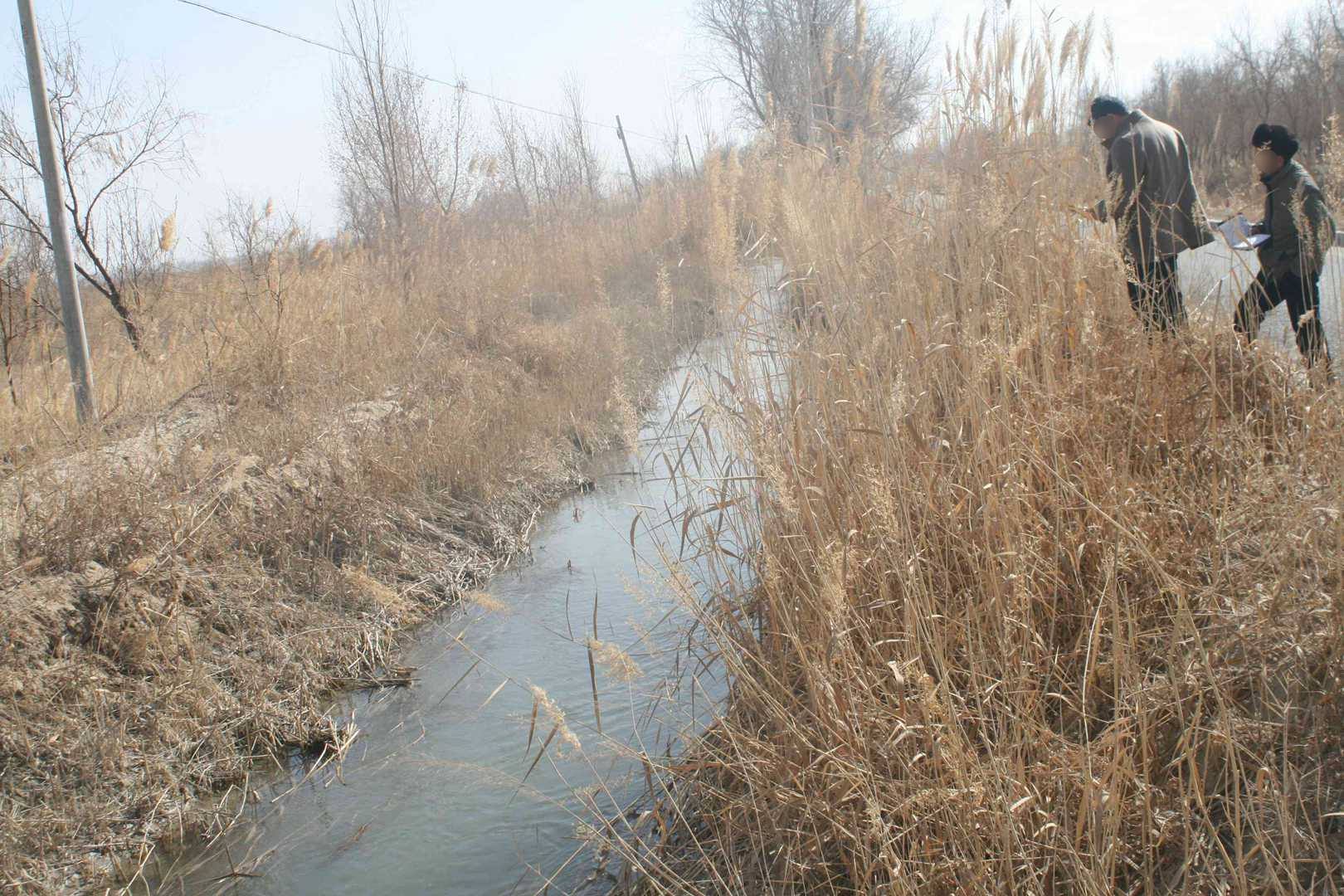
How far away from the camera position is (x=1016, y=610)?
185 cm

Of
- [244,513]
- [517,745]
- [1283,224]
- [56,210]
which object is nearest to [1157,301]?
[1283,224]

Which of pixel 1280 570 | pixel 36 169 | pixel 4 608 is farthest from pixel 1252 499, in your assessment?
pixel 36 169

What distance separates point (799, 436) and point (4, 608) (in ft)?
9.01

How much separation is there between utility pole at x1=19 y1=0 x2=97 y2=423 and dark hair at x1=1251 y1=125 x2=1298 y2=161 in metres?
6.38

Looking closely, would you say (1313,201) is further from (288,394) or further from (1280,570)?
(288,394)

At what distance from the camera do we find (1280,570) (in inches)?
74.0

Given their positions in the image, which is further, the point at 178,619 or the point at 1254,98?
the point at 1254,98

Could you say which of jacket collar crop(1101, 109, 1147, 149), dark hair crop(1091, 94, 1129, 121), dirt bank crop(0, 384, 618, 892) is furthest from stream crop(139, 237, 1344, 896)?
dark hair crop(1091, 94, 1129, 121)

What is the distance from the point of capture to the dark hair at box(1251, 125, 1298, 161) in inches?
149

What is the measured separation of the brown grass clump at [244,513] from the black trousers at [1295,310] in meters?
1.82

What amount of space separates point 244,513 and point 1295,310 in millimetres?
4775

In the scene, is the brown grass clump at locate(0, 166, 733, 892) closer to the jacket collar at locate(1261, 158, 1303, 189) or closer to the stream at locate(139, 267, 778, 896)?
the stream at locate(139, 267, 778, 896)

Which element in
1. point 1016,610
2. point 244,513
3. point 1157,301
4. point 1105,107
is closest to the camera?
point 1016,610

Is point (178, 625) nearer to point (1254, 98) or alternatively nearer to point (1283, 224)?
point (1283, 224)
